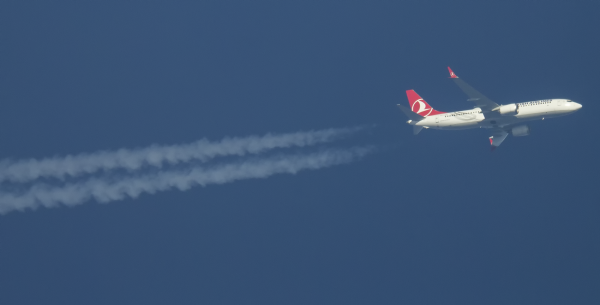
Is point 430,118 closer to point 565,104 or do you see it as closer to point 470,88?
point 470,88

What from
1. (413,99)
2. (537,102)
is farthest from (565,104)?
(413,99)

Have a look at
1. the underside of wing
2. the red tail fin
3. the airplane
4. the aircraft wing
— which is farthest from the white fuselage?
the red tail fin

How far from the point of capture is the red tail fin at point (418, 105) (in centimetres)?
8188

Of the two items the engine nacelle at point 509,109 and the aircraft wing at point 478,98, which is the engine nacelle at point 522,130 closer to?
the engine nacelle at point 509,109

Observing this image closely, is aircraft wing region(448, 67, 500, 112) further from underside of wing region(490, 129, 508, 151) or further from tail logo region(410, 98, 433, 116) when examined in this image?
tail logo region(410, 98, 433, 116)

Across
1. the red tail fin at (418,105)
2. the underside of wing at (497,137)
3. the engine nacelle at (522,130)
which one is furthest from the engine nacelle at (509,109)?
the red tail fin at (418,105)

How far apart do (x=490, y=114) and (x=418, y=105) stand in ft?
31.5

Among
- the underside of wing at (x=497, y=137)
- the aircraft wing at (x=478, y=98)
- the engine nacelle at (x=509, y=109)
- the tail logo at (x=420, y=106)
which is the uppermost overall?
the tail logo at (x=420, y=106)

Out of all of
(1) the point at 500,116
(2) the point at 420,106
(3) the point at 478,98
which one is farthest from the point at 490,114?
(2) the point at 420,106

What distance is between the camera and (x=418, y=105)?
3292 inches

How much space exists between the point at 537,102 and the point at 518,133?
4.88 m

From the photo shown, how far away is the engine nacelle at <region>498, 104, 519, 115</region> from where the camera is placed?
75.0 metres

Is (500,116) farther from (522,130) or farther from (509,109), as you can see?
(522,130)

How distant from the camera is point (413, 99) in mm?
84562
